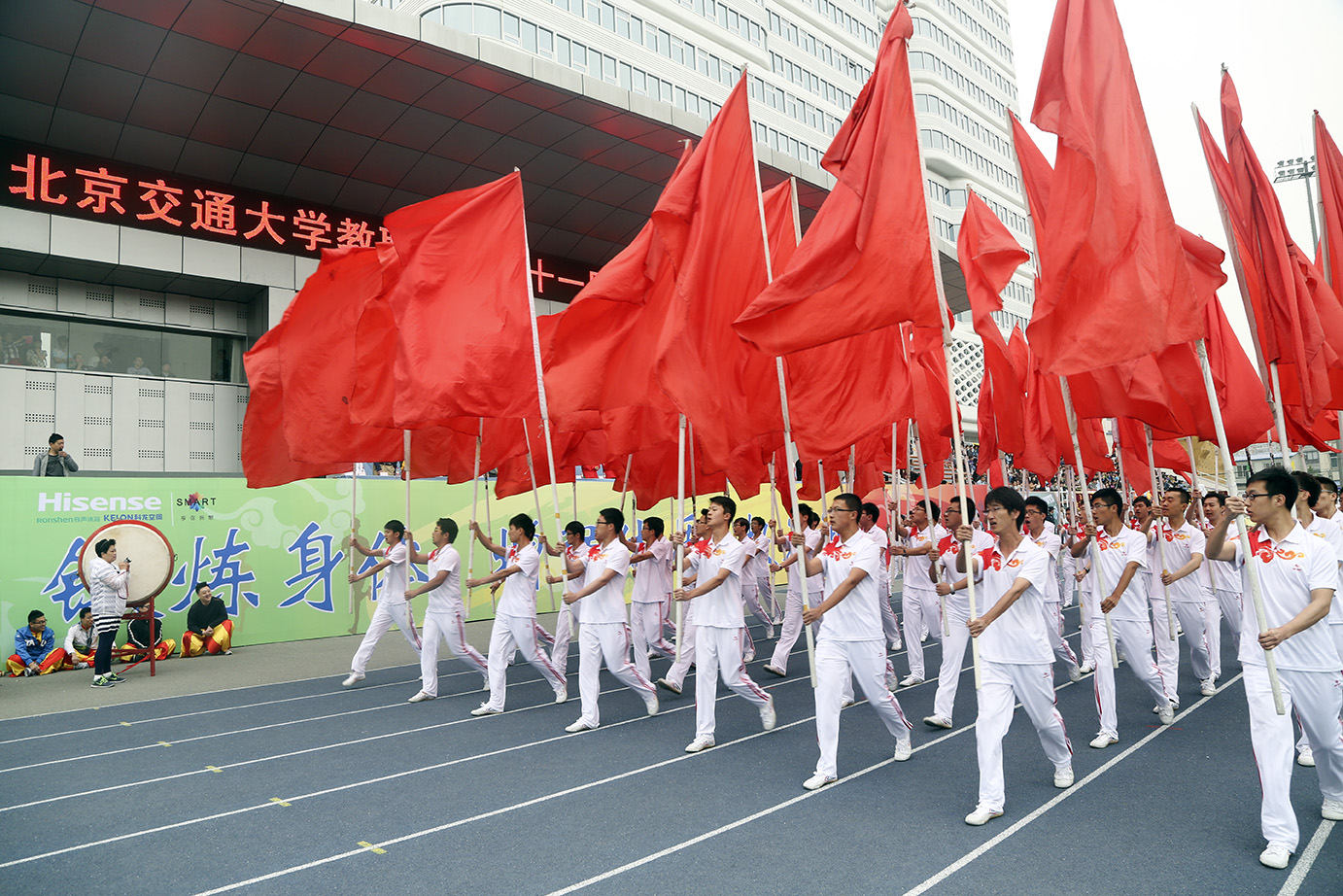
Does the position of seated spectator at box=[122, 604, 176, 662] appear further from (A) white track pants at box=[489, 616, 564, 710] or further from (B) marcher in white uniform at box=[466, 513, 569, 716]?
(A) white track pants at box=[489, 616, 564, 710]

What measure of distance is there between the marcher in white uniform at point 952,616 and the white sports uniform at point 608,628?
2725 mm

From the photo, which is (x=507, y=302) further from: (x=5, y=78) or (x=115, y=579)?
(x=5, y=78)

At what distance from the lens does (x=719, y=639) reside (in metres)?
7.53

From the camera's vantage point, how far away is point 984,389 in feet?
40.9

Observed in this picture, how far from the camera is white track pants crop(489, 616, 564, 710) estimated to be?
8867 millimetres

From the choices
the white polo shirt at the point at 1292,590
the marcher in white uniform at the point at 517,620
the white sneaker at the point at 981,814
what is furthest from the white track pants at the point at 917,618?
the white polo shirt at the point at 1292,590

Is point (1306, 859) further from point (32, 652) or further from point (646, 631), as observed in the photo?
point (32, 652)

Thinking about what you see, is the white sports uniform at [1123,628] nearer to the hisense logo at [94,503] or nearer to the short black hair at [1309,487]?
the short black hair at [1309,487]

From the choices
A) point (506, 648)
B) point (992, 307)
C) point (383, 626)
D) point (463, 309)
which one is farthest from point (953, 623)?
point (383, 626)

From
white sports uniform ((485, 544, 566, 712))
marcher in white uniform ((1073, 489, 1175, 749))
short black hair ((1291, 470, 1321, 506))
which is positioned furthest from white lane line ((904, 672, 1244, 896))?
white sports uniform ((485, 544, 566, 712))

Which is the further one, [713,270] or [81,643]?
[81,643]

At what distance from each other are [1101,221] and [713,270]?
2.88m

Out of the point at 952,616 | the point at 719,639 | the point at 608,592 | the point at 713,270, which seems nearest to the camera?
the point at 713,270

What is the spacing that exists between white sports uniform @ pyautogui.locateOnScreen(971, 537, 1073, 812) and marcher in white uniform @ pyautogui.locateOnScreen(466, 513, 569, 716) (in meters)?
4.75
